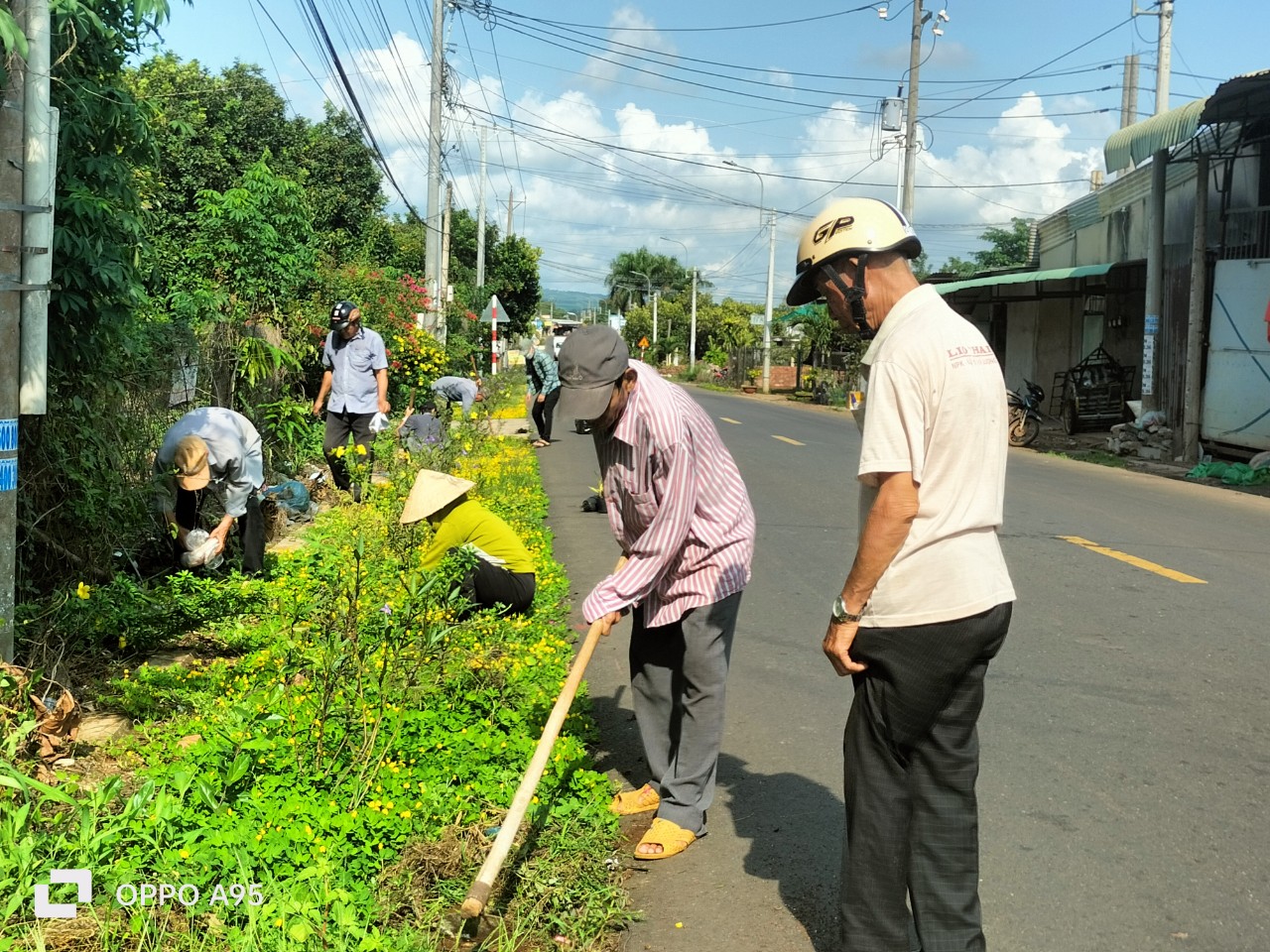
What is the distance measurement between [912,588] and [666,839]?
1.51 metres

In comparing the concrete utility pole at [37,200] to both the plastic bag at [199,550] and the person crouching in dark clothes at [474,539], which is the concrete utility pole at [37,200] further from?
the plastic bag at [199,550]

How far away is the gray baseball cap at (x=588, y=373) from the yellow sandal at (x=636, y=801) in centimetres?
146

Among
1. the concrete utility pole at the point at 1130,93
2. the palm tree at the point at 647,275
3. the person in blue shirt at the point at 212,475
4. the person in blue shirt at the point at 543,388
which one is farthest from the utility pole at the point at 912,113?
the palm tree at the point at 647,275

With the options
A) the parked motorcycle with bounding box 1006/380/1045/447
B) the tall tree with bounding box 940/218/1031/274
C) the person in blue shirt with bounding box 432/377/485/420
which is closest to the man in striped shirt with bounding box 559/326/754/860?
the person in blue shirt with bounding box 432/377/485/420

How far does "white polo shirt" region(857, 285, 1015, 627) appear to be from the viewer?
2.62 m

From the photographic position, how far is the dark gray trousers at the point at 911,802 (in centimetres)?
275

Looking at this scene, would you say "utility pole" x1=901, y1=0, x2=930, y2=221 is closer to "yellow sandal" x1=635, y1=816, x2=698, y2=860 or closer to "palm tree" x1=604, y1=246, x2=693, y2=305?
"yellow sandal" x1=635, y1=816, x2=698, y2=860

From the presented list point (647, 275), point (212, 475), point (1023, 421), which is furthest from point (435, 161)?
point (647, 275)

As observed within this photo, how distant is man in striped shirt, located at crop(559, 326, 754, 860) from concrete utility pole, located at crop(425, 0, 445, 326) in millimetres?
17302

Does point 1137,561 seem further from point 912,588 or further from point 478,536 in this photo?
point 912,588

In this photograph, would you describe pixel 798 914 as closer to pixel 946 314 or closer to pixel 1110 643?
pixel 946 314

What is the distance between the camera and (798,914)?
11.0 feet

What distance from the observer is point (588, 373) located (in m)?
3.50

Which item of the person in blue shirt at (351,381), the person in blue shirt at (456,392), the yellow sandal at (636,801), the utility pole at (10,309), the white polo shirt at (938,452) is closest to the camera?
the white polo shirt at (938,452)
